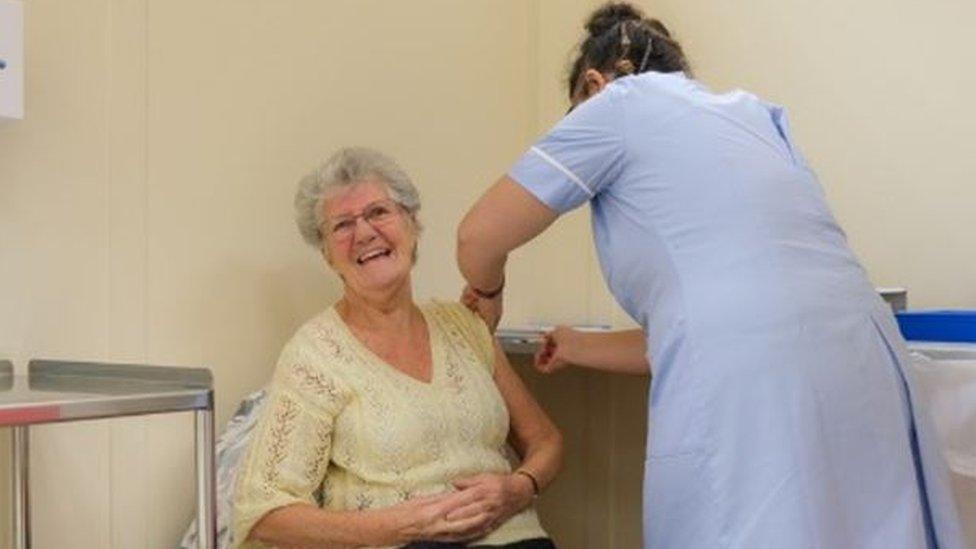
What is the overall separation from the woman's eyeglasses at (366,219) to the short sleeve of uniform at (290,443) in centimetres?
23

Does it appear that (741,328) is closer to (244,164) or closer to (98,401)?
(98,401)

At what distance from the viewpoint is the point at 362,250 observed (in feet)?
5.92

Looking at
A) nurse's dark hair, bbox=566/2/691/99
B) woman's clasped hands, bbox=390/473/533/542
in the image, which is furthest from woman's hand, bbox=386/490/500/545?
nurse's dark hair, bbox=566/2/691/99

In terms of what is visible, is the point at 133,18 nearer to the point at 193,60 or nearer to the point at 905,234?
the point at 193,60

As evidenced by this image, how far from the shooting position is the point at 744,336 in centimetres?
135

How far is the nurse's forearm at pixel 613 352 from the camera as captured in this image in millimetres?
1834

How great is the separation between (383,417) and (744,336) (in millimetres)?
597

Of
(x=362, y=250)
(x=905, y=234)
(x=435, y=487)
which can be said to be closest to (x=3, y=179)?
(x=362, y=250)

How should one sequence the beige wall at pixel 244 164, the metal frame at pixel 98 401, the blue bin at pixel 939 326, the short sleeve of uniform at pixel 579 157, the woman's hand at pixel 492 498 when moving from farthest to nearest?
the beige wall at pixel 244 164
the woman's hand at pixel 492 498
the blue bin at pixel 939 326
the short sleeve of uniform at pixel 579 157
the metal frame at pixel 98 401

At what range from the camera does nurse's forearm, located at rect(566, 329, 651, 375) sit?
1.83 metres

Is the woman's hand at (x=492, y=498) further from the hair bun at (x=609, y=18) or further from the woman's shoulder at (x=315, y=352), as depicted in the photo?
the hair bun at (x=609, y=18)

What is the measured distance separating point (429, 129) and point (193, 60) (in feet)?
1.93

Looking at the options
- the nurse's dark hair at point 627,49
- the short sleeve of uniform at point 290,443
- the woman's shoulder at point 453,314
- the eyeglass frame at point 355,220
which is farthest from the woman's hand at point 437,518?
the nurse's dark hair at point 627,49

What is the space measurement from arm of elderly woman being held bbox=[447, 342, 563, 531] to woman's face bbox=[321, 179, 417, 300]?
26cm
